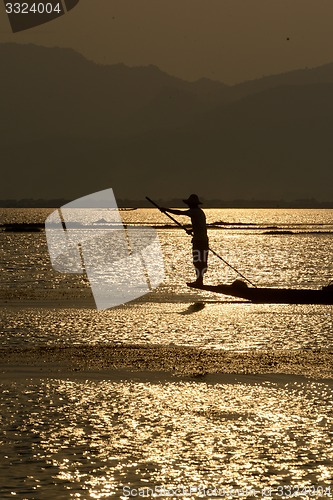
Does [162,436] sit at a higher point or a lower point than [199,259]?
lower

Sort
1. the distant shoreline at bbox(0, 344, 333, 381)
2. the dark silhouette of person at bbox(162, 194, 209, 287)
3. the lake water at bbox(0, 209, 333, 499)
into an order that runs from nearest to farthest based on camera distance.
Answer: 1. the lake water at bbox(0, 209, 333, 499)
2. the distant shoreline at bbox(0, 344, 333, 381)
3. the dark silhouette of person at bbox(162, 194, 209, 287)

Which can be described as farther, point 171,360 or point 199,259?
point 199,259

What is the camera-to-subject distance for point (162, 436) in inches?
582

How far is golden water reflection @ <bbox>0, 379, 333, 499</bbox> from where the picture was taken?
12742 mm

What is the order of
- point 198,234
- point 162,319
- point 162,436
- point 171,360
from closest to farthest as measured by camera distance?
point 162,436, point 171,360, point 162,319, point 198,234

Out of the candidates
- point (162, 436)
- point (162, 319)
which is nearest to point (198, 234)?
point (162, 319)

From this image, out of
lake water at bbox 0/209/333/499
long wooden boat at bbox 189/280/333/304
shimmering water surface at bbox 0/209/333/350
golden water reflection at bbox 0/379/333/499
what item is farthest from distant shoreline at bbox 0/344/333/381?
long wooden boat at bbox 189/280/333/304

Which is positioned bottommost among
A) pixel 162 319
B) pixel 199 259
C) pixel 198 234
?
pixel 162 319

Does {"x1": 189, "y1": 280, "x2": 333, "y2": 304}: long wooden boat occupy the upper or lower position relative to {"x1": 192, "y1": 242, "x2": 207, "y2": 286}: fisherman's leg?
lower

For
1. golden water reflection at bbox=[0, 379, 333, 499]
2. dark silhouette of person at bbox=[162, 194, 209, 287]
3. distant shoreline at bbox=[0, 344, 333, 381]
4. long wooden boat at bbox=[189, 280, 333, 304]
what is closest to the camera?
golden water reflection at bbox=[0, 379, 333, 499]

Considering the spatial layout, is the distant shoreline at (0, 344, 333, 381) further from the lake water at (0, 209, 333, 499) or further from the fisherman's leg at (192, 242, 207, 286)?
the fisherman's leg at (192, 242, 207, 286)

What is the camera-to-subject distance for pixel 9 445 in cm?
1421

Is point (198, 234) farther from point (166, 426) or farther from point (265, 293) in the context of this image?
point (166, 426)

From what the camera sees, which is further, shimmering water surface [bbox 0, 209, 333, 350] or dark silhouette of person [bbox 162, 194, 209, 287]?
dark silhouette of person [bbox 162, 194, 209, 287]
